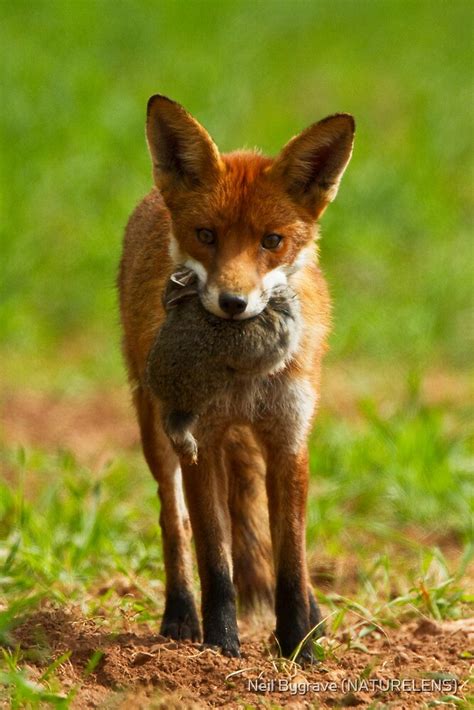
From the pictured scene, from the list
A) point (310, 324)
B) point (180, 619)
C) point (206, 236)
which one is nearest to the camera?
point (206, 236)

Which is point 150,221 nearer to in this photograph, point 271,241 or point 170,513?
point 271,241

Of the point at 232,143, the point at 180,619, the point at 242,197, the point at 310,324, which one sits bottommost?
the point at 180,619

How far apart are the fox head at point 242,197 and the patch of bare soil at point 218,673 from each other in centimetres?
141

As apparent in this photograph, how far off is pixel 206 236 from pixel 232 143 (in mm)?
9054

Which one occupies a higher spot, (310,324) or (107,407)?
(310,324)

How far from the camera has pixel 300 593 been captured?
5258 millimetres

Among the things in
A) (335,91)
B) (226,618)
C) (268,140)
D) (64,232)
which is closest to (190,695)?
(226,618)

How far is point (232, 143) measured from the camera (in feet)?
45.6

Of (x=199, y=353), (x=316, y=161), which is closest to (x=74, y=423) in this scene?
(x=316, y=161)

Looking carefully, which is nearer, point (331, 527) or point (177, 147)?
point (177, 147)

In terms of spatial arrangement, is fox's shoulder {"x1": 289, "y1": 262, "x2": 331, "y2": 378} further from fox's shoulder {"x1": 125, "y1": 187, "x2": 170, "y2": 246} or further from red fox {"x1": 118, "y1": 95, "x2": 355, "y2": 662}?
fox's shoulder {"x1": 125, "y1": 187, "x2": 170, "y2": 246}

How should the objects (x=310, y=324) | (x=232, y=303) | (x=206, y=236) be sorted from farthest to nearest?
(x=310, y=324) < (x=206, y=236) < (x=232, y=303)

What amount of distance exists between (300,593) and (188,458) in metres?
0.86

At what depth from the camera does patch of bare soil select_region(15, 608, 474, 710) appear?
177 inches
